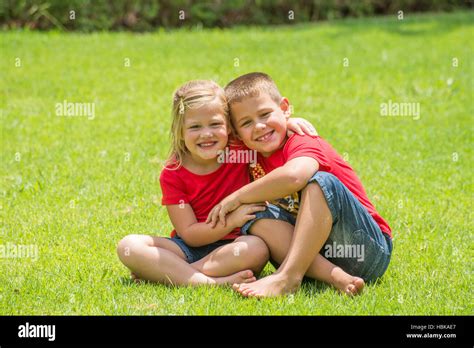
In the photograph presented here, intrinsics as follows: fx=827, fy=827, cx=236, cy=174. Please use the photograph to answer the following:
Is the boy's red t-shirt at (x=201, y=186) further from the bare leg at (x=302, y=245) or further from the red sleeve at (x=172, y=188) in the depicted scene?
the bare leg at (x=302, y=245)

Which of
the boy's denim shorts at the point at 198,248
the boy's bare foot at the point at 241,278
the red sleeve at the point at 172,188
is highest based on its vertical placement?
the red sleeve at the point at 172,188

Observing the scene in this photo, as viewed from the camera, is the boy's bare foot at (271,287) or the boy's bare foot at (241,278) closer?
the boy's bare foot at (271,287)

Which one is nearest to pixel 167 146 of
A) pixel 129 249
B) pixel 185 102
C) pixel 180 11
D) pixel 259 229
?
pixel 185 102

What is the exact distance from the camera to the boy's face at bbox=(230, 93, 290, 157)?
422 cm

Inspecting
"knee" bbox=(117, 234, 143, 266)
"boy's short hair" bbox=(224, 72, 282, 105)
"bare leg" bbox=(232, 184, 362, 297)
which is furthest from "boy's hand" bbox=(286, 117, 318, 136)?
"knee" bbox=(117, 234, 143, 266)

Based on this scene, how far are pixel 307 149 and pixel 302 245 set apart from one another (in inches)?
18.8

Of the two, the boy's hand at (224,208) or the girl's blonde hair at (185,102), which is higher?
the girl's blonde hair at (185,102)

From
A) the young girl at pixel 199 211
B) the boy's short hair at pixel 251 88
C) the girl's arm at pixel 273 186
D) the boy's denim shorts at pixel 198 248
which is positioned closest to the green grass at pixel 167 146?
the young girl at pixel 199 211

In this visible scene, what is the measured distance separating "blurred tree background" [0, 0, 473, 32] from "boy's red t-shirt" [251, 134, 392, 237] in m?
8.45

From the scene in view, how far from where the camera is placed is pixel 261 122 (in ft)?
13.9

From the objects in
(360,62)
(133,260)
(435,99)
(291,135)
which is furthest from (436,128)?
(133,260)

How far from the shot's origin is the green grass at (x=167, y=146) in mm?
4098

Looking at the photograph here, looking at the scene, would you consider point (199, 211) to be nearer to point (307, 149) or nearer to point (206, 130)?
point (206, 130)

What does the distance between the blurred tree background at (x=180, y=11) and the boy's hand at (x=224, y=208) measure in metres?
8.64
